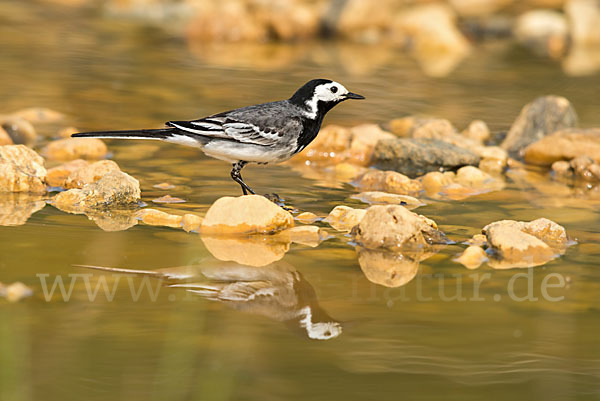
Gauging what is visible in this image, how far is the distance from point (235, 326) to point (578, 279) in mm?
2372

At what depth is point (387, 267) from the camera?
583 cm

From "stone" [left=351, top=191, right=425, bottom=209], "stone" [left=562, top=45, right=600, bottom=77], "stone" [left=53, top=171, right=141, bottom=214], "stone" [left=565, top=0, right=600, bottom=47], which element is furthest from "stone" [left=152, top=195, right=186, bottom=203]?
"stone" [left=565, top=0, right=600, bottom=47]

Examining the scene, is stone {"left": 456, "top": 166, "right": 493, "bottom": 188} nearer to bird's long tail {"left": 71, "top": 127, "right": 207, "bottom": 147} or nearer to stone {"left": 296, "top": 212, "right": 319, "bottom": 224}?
stone {"left": 296, "top": 212, "right": 319, "bottom": 224}

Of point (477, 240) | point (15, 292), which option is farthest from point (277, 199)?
point (15, 292)

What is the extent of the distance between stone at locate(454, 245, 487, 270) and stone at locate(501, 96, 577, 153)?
13.3 ft

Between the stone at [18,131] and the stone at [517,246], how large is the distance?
4.93 metres

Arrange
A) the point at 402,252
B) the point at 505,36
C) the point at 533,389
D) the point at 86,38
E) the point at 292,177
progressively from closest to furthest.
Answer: the point at 533,389 → the point at 402,252 → the point at 292,177 → the point at 86,38 → the point at 505,36

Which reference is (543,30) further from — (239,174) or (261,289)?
(261,289)

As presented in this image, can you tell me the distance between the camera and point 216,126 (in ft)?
22.9

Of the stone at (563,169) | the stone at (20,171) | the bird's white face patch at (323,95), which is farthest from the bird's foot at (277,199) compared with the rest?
the stone at (563,169)

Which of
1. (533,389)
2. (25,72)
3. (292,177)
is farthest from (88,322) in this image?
(25,72)

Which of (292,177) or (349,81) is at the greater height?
(349,81)

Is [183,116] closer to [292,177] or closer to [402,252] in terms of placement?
[292,177]

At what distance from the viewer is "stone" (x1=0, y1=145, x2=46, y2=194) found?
7.19 meters
